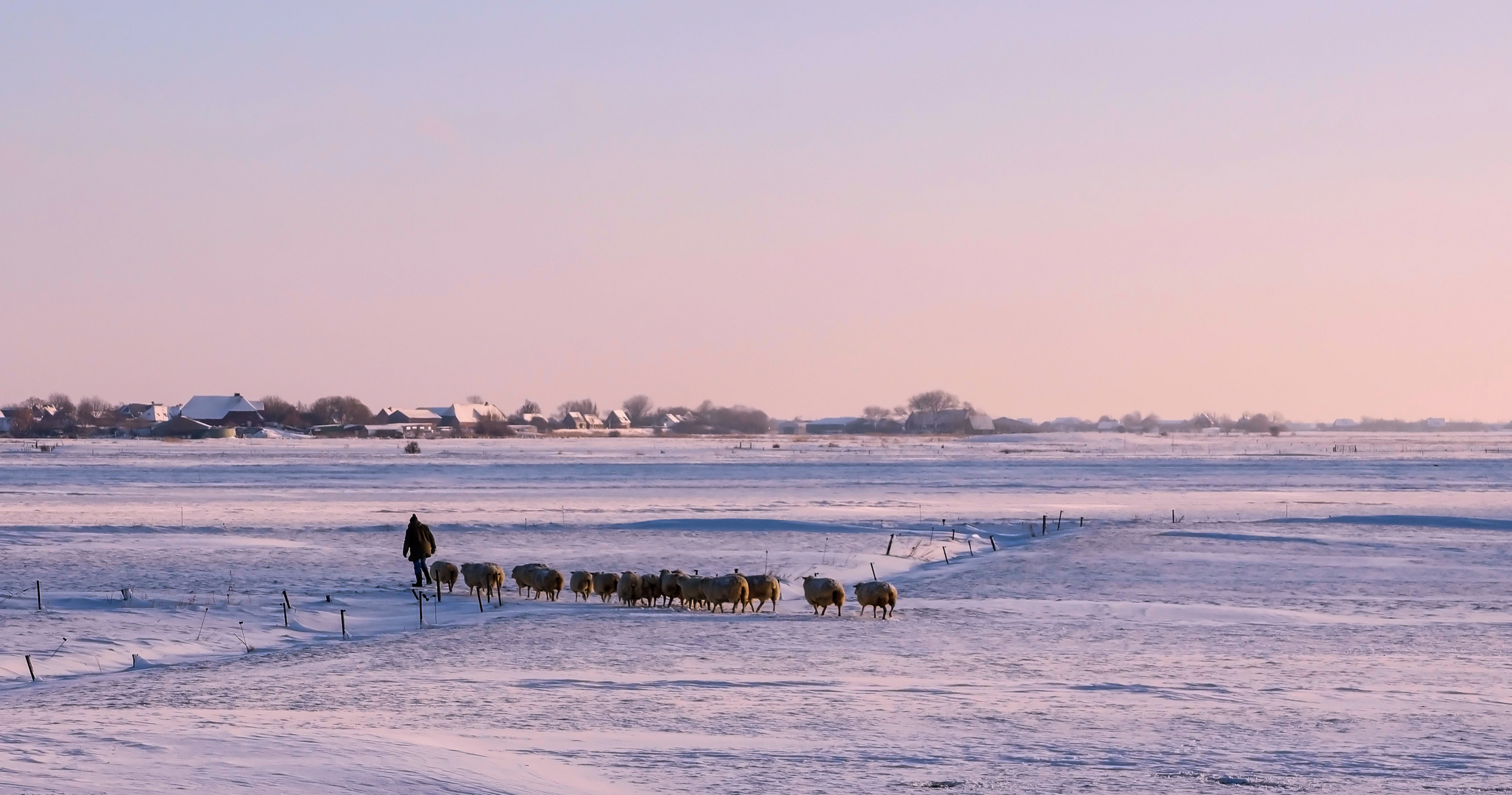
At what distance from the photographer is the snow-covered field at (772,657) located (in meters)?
10.4

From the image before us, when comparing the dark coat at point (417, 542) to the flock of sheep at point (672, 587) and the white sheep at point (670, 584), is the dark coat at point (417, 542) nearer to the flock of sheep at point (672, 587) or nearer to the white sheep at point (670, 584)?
the flock of sheep at point (672, 587)

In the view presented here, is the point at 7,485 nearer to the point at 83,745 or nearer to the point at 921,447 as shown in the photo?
the point at 83,745

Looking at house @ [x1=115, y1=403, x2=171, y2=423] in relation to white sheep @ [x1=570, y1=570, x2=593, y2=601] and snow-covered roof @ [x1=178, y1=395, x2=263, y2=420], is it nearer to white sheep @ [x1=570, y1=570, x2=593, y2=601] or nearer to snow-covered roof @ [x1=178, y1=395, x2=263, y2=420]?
snow-covered roof @ [x1=178, y1=395, x2=263, y2=420]

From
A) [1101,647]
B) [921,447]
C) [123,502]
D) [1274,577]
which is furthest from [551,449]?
[1101,647]

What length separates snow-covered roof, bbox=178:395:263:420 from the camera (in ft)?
552

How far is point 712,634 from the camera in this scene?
18.2 metres

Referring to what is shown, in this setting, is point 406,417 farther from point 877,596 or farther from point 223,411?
point 877,596

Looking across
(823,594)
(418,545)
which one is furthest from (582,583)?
(823,594)

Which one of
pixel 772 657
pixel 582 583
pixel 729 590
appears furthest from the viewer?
pixel 582 583

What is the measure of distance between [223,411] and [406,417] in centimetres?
2506

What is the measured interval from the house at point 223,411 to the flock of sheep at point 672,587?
148 m

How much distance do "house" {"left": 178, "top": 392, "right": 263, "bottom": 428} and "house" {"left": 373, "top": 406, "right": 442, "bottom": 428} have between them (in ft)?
49.3

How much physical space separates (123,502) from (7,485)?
40.3ft

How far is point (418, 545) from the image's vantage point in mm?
23469
